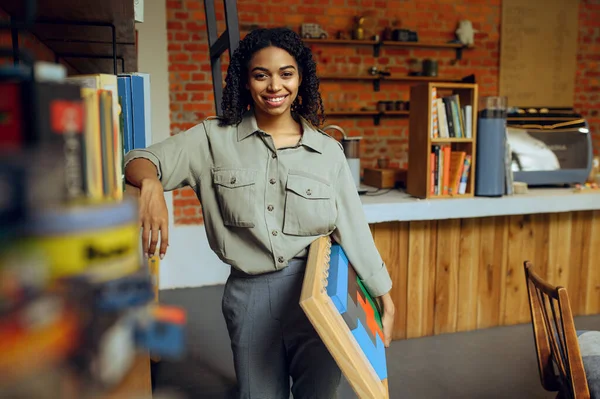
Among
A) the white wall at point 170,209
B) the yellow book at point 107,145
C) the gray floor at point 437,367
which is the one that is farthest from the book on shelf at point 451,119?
the yellow book at point 107,145

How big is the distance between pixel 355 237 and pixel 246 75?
0.50m

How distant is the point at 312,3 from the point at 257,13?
475 mm

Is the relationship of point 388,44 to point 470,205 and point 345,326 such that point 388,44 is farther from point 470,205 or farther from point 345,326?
point 345,326

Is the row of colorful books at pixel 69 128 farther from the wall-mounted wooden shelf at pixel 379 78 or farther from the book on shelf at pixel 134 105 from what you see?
the wall-mounted wooden shelf at pixel 379 78

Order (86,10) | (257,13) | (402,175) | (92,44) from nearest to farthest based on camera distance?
(86,10)
(92,44)
(402,175)
(257,13)

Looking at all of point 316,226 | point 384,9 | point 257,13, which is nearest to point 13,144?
point 316,226

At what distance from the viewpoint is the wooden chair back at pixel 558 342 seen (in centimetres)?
134

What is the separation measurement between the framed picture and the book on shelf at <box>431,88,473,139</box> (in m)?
1.73

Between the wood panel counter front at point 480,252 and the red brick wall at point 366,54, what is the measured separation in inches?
67.4

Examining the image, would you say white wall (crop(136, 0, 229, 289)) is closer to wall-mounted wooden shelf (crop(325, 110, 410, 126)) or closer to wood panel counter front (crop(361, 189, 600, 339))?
wall-mounted wooden shelf (crop(325, 110, 410, 126))

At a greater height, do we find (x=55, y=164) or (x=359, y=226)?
(x=55, y=164)

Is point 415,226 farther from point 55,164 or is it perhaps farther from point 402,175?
point 55,164

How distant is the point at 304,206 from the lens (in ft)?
4.04

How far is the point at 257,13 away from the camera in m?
3.95
